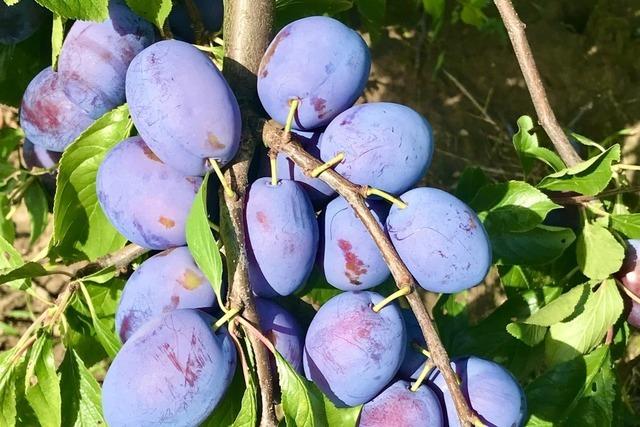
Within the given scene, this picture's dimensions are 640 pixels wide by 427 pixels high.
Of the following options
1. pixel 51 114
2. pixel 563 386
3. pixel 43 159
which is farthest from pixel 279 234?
pixel 43 159

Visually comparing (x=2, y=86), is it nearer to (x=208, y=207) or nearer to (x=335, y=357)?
(x=208, y=207)

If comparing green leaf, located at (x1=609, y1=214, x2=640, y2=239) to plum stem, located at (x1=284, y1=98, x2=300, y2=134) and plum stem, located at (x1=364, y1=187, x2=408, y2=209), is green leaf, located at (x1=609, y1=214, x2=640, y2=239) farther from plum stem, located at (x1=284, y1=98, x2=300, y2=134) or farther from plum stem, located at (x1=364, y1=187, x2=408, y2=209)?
plum stem, located at (x1=284, y1=98, x2=300, y2=134)

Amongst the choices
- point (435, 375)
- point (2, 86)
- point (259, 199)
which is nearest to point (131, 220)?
point (259, 199)

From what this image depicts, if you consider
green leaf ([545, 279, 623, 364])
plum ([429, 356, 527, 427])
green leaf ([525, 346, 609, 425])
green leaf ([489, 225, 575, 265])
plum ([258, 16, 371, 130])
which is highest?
plum ([258, 16, 371, 130])

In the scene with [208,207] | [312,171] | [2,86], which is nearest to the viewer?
[312,171]

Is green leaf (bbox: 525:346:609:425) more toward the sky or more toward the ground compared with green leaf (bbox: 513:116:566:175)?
more toward the ground

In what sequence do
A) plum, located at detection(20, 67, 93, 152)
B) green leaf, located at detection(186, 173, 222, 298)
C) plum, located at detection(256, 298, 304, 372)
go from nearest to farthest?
green leaf, located at detection(186, 173, 222, 298) < plum, located at detection(256, 298, 304, 372) < plum, located at detection(20, 67, 93, 152)

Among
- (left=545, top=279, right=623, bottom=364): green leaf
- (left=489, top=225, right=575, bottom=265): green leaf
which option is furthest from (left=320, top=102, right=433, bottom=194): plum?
(left=545, top=279, right=623, bottom=364): green leaf

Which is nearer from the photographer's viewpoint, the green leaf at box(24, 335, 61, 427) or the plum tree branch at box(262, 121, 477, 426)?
the plum tree branch at box(262, 121, 477, 426)
